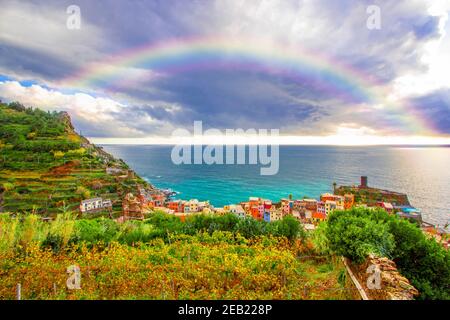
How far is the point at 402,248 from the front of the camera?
3.98m

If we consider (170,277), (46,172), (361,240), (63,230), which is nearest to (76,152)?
(46,172)

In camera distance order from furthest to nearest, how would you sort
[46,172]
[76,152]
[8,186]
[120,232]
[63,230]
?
[76,152], [46,172], [8,186], [120,232], [63,230]

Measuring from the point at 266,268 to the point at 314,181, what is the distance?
56002 mm

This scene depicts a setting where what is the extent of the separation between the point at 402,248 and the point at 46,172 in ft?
120

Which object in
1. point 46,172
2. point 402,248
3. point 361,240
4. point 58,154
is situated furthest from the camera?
point 58,154

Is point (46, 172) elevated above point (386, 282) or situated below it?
below

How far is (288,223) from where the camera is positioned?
5.44m

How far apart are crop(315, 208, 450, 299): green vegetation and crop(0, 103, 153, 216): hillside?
2462 cm

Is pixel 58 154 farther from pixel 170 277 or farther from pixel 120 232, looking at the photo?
pixel 170 277

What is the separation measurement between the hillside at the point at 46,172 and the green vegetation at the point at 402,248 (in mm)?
24618

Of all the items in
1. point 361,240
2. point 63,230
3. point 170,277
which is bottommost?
point 170,277
